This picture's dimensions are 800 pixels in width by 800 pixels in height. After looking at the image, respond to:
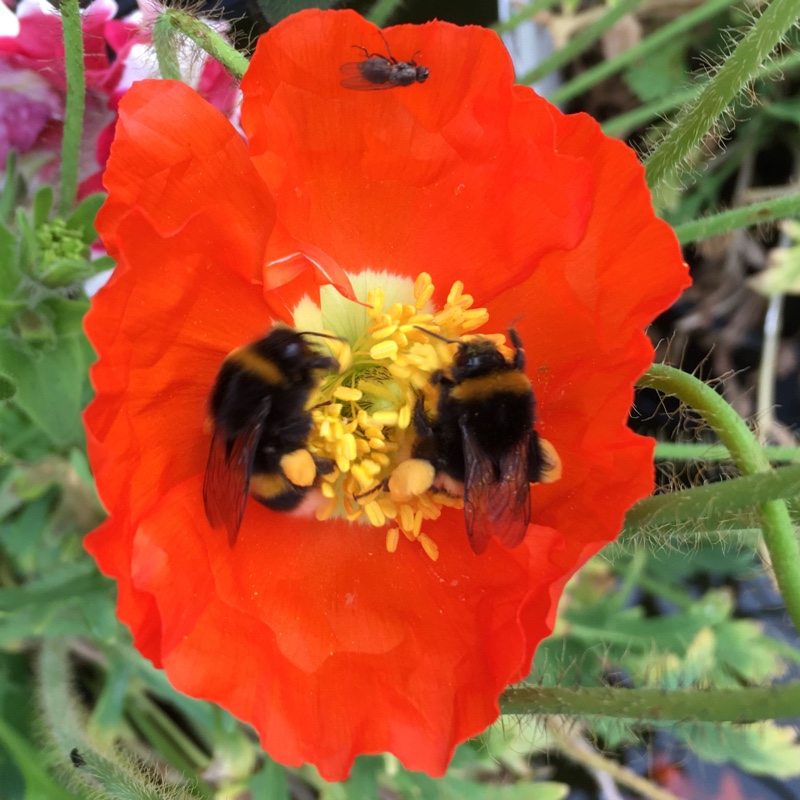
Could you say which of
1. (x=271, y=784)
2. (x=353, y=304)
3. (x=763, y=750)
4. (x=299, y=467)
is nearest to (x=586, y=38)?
(x=353, y=304)

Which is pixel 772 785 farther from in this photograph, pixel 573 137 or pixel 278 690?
pixel 573 137

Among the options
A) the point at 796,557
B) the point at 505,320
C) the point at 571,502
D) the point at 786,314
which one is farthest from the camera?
the point at 786,314

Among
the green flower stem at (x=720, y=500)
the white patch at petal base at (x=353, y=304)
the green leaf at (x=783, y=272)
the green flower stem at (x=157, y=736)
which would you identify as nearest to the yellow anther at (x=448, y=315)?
the white patch at petal base at (x=353, y=304)

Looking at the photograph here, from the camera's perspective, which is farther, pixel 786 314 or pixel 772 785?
pixel 786 314

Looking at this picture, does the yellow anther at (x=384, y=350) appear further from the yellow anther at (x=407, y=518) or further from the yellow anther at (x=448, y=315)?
the yellow anther at (x=407, y=518)

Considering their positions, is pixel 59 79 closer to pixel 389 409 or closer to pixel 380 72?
pixel 380 72

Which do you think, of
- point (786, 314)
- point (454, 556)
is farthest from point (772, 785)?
point (454, 556)

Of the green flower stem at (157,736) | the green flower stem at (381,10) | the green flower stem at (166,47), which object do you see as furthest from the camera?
the green flower stem at (157,736)
